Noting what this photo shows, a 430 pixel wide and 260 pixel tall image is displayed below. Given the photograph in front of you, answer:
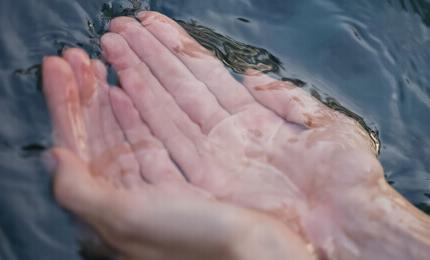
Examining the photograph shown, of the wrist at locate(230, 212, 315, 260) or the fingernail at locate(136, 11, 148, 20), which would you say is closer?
the wrist at locate(230, 212, 315, 260)

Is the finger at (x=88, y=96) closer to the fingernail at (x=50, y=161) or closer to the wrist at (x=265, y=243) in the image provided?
the fingernail at (x=50, y=161)

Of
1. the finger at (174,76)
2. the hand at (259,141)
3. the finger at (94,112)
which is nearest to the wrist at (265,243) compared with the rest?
the hand at (259,141)

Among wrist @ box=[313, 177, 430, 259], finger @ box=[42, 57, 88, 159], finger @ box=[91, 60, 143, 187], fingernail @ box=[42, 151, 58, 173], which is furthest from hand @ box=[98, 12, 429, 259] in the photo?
fingernail @ box=[42, 151, 58, 173]

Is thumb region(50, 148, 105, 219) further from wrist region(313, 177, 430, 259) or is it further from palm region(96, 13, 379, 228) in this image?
wrist region(313, 177, 430, 259)

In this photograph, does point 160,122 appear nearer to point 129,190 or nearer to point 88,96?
point 88,96

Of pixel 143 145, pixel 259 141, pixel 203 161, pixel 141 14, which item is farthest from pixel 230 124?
pixel 141 14

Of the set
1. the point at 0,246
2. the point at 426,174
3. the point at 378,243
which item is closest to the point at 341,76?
the point at 426,174
